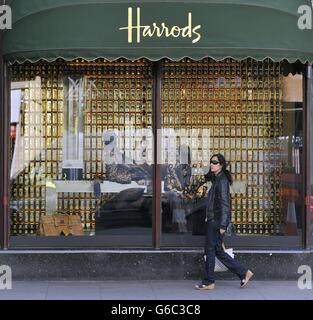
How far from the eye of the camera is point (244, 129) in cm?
1026

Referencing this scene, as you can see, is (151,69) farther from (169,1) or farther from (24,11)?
(24,11)

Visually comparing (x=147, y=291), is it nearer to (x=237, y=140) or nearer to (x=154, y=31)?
(x=237, y=140)

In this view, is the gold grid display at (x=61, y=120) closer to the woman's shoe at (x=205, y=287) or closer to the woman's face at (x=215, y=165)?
the woman's face at (x=215, y=165)

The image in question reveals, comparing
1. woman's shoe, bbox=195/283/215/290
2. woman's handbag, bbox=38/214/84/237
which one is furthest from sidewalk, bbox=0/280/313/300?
woman's handbag, bbox=38/214/84/237

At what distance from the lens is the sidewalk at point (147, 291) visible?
28.3ft

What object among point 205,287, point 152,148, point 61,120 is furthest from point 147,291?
point 61,120

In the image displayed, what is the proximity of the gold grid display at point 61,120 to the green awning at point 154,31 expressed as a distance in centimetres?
114

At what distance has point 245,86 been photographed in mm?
10250

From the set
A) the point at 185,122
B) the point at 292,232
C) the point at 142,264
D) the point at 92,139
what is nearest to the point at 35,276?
the point at 142,264

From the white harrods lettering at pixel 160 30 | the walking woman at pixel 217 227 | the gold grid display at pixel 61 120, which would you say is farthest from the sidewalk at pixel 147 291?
the white harrods lettering at pixel 160 30

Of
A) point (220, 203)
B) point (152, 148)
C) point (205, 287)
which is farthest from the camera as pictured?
point (152, 148)

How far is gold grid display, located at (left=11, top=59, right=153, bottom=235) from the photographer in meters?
10.0

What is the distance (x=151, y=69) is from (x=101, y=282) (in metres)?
3.21

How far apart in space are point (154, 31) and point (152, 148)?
1.95 metres
